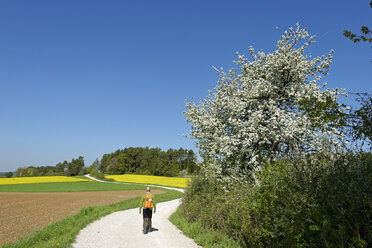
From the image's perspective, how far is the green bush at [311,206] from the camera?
5.01 m

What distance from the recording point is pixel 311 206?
5.95 m

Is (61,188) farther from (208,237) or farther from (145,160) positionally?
(145,160)

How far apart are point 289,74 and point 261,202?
29.9 feet

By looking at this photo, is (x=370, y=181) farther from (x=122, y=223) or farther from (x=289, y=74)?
(x=122, y=223)

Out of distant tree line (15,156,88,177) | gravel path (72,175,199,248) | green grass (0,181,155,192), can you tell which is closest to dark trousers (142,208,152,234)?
gravel path (72,175,199,248)

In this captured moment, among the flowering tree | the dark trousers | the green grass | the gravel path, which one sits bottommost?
the green grass

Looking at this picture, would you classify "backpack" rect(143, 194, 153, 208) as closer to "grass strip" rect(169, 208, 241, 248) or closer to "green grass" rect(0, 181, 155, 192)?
"grass strip" rect(169, 208, 241, 248)

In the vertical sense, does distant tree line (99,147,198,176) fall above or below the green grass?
above

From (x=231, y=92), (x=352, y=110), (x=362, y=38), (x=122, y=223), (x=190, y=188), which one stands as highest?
(x=231, y=92)

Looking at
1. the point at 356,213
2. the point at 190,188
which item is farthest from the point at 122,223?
the point at 356,213

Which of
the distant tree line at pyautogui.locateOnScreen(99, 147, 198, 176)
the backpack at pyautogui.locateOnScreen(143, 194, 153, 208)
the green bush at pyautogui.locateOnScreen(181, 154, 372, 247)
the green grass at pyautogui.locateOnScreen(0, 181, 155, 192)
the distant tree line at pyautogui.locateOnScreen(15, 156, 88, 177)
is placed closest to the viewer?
the green bush at pyautogui.locateOnScreen(181, 154, 372, 247)

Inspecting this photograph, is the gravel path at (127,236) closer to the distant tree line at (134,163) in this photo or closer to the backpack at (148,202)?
the backpack at (148,202)

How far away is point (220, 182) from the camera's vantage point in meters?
14.1

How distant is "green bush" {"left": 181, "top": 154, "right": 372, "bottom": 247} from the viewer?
501cm
